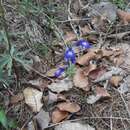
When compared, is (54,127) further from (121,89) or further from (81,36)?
(81,36)

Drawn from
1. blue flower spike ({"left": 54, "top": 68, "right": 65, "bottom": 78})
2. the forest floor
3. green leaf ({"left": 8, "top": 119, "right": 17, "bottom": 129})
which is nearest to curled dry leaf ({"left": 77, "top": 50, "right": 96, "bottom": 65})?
the forest floor

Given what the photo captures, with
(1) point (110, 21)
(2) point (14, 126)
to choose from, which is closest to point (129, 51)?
(1) point (110, 21)

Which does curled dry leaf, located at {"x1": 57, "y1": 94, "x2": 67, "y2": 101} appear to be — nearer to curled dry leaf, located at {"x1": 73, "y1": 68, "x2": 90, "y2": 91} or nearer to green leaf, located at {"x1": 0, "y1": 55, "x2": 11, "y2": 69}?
curled dry leaf, located at {"x1": 73, "y1": 68, "x2": 90, "y2": 91}

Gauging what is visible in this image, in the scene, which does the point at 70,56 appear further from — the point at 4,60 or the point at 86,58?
the point at 4,60

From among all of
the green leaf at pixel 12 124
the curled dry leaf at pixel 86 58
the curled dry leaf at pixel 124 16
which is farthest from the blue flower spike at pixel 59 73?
the curled dry leaf at pixel 124 16

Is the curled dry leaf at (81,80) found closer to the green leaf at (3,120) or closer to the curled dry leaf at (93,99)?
the curled dry leaf at (93,99)

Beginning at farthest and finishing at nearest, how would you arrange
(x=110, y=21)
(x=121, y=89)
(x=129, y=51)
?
1. (x=110, y=21)
2. (x=129, y=51)
3. (x=121, y=89)
